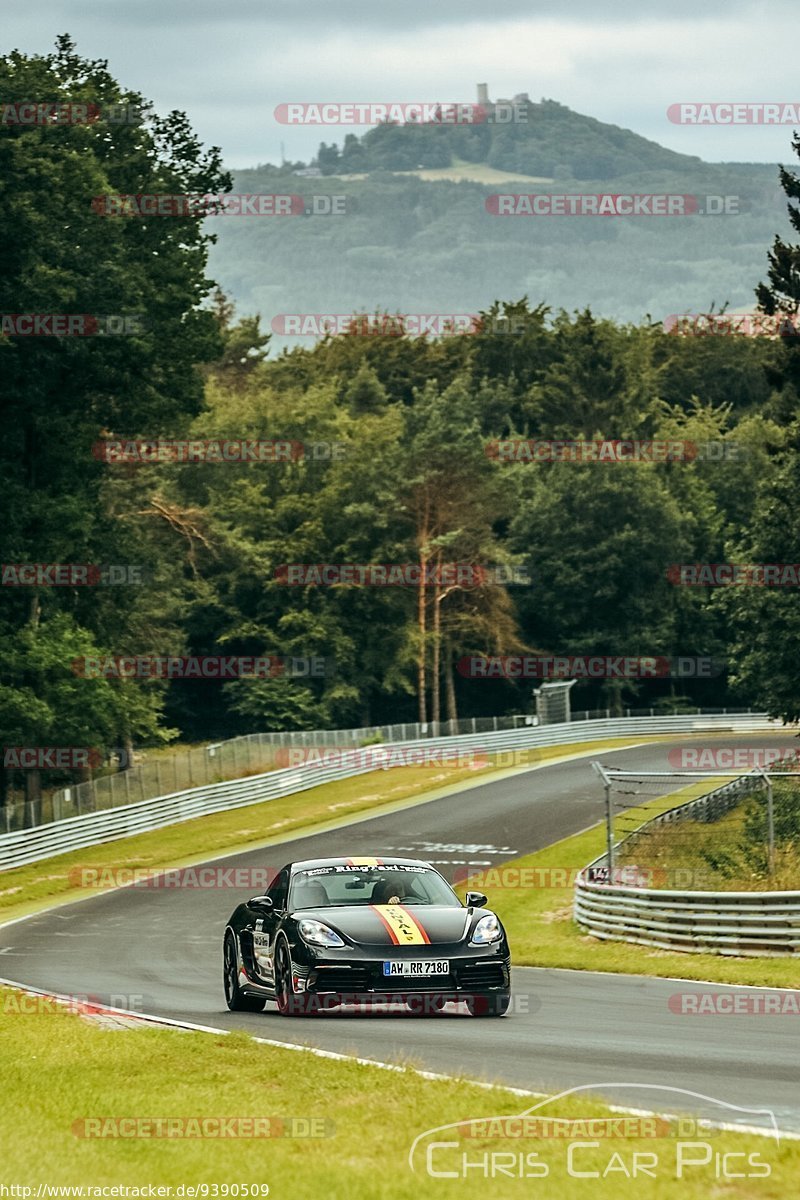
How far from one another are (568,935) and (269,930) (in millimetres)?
13401

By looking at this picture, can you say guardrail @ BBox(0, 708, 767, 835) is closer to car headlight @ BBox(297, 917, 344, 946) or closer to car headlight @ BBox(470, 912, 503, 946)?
car headlight @ BBox(297, 917, 344, 946)

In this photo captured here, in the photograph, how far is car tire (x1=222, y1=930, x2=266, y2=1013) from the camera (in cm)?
1719

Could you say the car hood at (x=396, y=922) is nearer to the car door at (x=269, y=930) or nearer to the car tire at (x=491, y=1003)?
the car door at (x=269, y=930)

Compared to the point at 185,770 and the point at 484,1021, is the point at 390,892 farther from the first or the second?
the point at 185,770

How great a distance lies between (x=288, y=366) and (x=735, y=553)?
240 ft

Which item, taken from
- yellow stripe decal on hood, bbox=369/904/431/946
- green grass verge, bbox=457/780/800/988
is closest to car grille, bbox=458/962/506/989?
yellow stripe decal on hood, bbox=369/904/431/946

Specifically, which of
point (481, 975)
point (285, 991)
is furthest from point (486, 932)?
point (285, 991)

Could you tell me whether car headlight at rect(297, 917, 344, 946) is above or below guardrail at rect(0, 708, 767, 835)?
above

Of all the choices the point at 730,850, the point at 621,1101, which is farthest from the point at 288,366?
the point at 621,1101

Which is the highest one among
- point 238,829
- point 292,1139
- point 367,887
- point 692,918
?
point 292,1139

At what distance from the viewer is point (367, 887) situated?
1648 cm

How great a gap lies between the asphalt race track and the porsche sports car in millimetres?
281

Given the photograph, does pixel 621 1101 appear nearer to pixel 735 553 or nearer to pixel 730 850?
pixel 730 850

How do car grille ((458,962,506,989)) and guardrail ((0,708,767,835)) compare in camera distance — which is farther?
guardrail ((0,708,767,835))
